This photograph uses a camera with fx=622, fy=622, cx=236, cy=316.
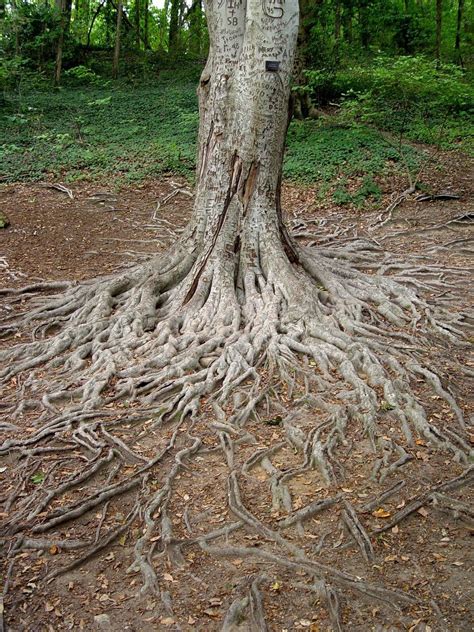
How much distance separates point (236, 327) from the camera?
6266 mm

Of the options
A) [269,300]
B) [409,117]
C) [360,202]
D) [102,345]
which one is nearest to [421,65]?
[360,202]

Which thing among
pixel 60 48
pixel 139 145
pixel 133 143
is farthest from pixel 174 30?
pixel 139 145

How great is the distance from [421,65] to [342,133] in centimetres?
420

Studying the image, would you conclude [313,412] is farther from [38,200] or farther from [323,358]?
[38,200]

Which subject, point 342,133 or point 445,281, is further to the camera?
point 342,133

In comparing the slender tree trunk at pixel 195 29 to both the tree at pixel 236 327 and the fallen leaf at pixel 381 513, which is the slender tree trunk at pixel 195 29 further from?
the fallen leaf at pixel 381 513

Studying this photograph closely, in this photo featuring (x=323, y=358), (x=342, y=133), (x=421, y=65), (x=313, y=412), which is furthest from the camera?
(x=342, y=133)

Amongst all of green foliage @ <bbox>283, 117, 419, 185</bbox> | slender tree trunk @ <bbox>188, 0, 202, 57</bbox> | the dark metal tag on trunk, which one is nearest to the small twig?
green foliage @ <bbox>283, 117, 419, 185</bbox>

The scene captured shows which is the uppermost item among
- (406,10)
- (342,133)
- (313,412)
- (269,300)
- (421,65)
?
(406,10)

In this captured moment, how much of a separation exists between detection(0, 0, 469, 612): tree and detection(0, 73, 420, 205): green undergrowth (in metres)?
5.75

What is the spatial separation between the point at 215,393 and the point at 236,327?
0.98 metres

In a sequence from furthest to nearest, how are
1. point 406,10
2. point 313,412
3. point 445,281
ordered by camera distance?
point 406,10
point 445,281
point 313,412

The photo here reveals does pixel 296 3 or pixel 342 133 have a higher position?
pixel 296 3

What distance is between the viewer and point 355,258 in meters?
8.75
